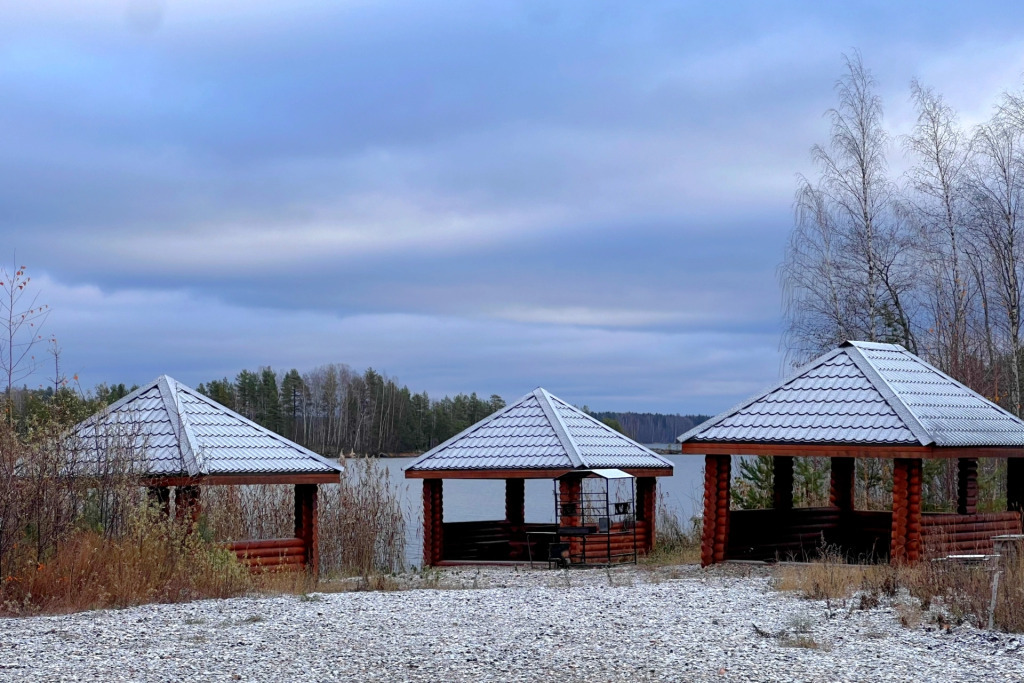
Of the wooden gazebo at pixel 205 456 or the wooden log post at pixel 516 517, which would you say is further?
the wooden log post at pixel 516 517

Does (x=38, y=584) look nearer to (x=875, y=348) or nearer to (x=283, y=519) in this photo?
(x=283, y=519)

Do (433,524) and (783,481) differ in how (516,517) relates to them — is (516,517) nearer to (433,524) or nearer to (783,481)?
(433,524)

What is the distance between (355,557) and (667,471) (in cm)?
610

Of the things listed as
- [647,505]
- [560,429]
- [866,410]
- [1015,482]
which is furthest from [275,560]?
[1015,482]

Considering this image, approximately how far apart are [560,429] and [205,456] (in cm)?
680

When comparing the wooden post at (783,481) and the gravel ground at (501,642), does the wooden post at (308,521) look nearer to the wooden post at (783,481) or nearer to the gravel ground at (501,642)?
the gravel ground at (501,642)

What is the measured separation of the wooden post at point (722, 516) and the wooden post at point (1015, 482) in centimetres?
518

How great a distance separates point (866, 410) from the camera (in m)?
17.9

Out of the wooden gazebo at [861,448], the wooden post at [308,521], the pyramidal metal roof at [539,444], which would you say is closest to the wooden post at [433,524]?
the pyramidal metal roof at [539,444]

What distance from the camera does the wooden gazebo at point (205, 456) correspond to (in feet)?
56.0

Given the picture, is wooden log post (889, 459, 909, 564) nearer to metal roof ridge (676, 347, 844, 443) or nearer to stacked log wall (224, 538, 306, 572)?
metal roof ridge (676, 347, 844, 443)

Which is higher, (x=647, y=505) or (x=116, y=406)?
(x=116, y=406)

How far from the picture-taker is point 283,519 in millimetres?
22234

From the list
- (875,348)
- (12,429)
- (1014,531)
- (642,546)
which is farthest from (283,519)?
(1014,531)
